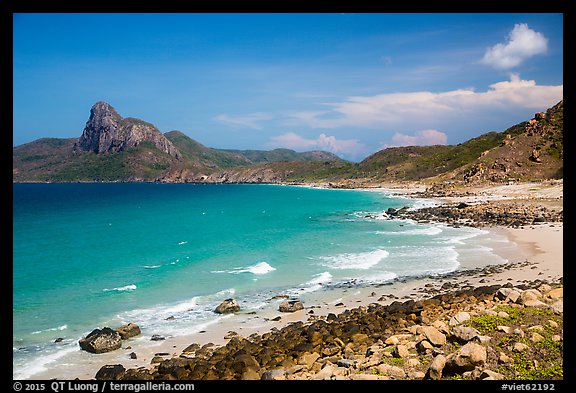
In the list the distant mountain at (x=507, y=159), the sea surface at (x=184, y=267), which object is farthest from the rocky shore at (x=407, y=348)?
the distant mountain at (x=507, y=159)

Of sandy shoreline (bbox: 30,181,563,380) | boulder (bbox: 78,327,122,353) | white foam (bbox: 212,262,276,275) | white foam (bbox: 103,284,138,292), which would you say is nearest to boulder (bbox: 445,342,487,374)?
sandy shoreline (bbox: 30,181,563,380)

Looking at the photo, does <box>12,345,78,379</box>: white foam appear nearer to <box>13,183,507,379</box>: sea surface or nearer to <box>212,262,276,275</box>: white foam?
<box>13,183,507,379</box>: sea surface

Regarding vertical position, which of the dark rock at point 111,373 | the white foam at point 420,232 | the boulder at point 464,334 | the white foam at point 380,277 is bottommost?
the white foam at point 380,277

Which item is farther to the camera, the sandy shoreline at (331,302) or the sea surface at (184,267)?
the sea surface at (184,267)

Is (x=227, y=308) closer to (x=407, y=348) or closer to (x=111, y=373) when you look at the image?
(x=111, y=373)

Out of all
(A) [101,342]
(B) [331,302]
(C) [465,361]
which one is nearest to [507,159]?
(B) [331,302]

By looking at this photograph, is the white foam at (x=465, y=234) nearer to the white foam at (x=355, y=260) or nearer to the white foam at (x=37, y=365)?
the white foam at (x=355, y=260)

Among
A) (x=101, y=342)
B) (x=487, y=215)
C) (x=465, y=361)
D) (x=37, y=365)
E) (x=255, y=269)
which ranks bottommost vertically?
(x=255, y=269)
